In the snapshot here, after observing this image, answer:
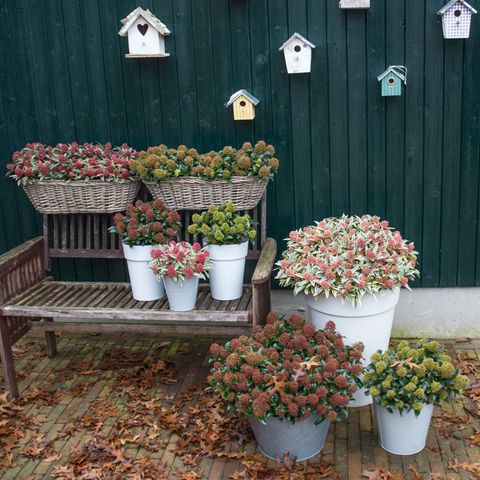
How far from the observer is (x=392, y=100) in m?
4.32

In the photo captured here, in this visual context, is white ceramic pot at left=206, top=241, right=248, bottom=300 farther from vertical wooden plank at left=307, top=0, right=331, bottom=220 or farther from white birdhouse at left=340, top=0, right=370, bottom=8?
white birdhouse at left=340, top=0, right=370, bottom=8

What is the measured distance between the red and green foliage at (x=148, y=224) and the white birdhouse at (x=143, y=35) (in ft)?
3.33

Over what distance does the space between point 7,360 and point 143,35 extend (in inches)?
87.0

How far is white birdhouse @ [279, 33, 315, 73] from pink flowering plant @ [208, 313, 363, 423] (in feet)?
5.65

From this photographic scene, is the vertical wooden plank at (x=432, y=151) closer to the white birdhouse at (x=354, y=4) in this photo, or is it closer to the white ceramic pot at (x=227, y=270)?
the white birdhouse at (x=354, y=4)

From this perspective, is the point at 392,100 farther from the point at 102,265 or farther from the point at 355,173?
the point at 102,265

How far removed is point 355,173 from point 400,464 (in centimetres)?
197

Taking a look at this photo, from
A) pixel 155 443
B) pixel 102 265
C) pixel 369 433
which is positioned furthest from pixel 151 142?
pixel 369 433

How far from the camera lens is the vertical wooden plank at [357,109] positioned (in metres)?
4.25

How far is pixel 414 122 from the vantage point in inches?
171

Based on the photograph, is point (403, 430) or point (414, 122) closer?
point (403, 430)

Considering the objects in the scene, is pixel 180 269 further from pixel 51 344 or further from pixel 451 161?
pixel 451 161

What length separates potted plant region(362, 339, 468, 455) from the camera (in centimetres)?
313

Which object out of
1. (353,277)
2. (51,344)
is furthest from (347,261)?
(51,344)
